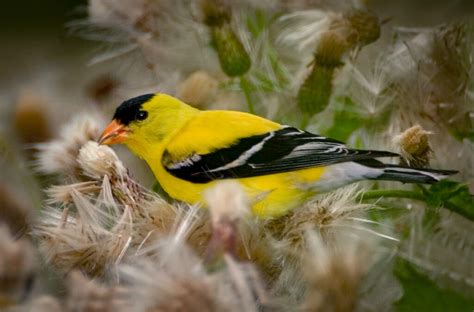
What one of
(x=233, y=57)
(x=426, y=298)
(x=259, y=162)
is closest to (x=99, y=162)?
(x=259, y=162)

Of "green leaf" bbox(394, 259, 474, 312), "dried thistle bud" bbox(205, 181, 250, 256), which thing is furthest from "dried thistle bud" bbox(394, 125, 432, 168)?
"dried thistle bud" bbox(205, 181, 250, 256)

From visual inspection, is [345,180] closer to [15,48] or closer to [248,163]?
[248,163]

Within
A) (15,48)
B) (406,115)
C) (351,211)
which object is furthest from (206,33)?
(15,48)

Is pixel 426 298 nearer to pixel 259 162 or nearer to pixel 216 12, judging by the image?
pixel 259 162

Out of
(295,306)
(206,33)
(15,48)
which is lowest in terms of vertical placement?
(15,48)

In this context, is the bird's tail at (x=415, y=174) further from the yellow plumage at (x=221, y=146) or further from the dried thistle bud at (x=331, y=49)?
the dried thistle bud at (x=331, y=49)

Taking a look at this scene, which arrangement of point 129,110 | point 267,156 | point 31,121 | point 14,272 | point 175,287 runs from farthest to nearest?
point 31,121, point 129,110, point 267,156, point 14,272, point 175,287
